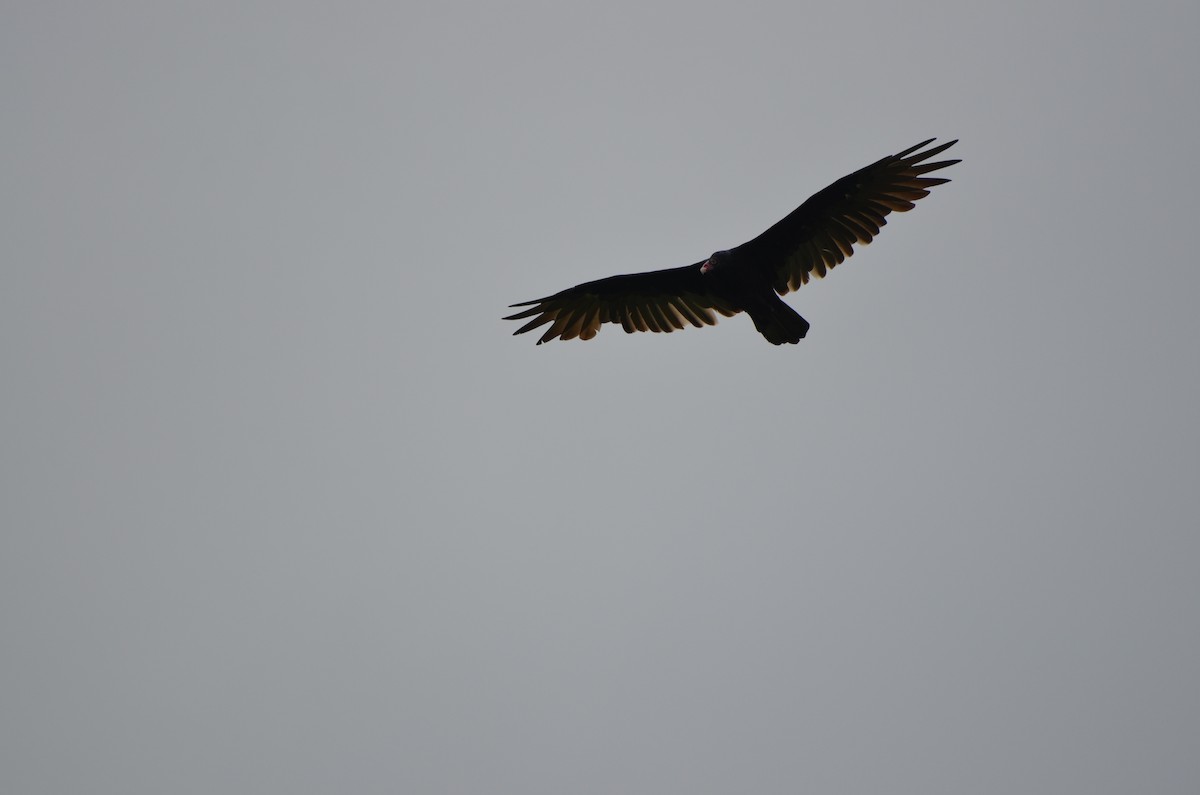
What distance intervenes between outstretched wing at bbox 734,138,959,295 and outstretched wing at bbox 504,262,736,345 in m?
0.86

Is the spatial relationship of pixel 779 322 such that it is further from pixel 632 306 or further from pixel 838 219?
pixel 632 306

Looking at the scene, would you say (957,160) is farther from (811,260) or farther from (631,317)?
(631,317)

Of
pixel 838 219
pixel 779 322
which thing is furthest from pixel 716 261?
pixel 838 219

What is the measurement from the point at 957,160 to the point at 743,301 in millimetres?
2492

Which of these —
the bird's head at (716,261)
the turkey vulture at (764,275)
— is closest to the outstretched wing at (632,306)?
the turkey vulture at (764,275)

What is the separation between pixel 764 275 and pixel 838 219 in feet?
3.05

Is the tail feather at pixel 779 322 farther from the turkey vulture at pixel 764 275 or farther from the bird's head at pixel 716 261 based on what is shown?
the bird's head at pixel 716 261

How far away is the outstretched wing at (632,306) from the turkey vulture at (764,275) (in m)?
0.01

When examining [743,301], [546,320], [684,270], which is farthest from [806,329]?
[546,320]

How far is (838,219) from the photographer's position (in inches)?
428

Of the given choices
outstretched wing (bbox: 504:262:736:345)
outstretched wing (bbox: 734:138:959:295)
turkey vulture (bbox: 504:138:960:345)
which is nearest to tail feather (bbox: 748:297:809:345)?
turkey vulture (bbox: 504:138:960:345)

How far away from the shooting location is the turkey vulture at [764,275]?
1047 cm

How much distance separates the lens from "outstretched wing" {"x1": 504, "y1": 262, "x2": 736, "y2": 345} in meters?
11.7

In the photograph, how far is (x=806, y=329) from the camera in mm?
10758
